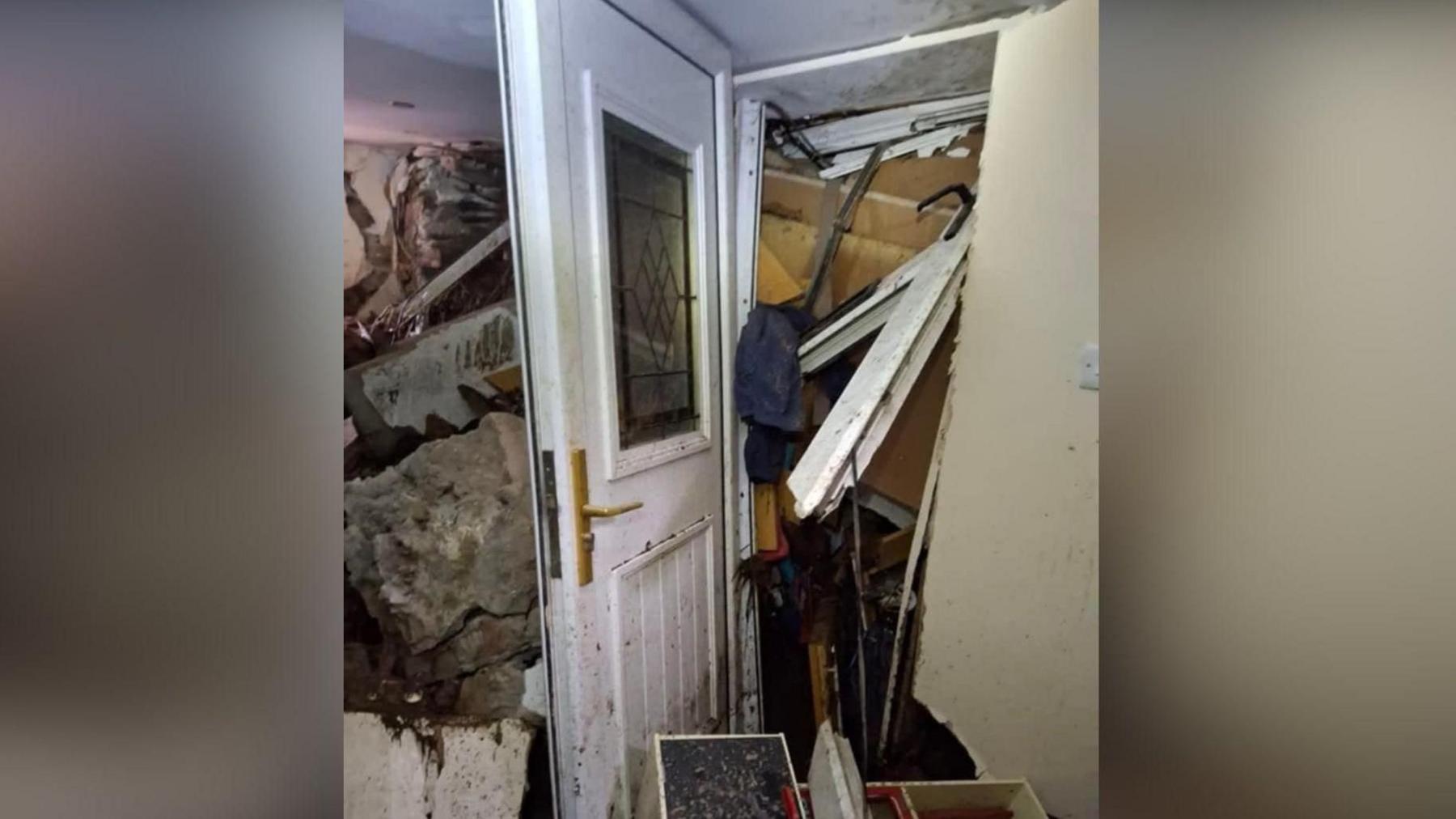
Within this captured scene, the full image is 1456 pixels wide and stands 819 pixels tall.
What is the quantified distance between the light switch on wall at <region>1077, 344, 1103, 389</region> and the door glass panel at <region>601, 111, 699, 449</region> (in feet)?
1.71

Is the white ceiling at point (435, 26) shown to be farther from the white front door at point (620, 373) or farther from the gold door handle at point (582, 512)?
the gold door handle at point (582, 512)

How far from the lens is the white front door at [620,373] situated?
698 mm

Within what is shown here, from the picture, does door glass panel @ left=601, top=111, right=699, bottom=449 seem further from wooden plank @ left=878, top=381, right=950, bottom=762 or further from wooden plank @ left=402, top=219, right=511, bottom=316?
wooden plank @ left=878, top=381, right=950, bottom=762

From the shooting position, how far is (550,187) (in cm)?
68

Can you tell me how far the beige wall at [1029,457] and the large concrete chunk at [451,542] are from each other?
599 millimetres

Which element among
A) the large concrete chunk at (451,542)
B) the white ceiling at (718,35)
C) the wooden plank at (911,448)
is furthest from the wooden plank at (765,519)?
the white ceiling at (718,35)

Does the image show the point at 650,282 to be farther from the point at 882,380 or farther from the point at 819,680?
the point at 819,680

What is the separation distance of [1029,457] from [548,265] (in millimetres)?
666

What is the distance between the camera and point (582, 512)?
764 millimetres

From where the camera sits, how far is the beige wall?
0.77 m

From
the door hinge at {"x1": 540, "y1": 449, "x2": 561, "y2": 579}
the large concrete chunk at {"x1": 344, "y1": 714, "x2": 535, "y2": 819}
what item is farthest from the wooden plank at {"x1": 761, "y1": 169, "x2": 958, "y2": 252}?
the large concrete chunk at {"x1": 344, "y1": 714, "x2": 535, "y2": 819}
